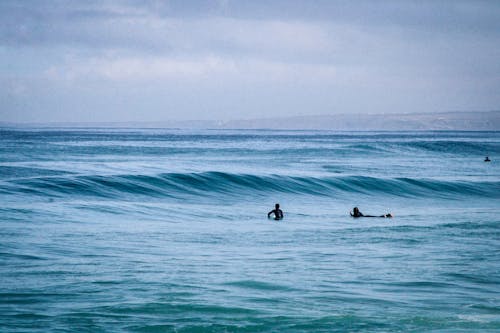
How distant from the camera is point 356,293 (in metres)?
12.1

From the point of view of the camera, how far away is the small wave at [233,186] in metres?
33.0

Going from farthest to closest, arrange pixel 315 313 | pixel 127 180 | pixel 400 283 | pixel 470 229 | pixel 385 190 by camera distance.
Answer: pixel 385 190 → pixel 127 180 → pixel 470 229 → pixel 400 283 → pixel 315 313

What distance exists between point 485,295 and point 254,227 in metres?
10.7

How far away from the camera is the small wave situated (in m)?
33.0

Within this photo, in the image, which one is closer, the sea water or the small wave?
the sea water

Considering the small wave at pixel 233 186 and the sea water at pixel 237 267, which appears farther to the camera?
the small wave at pixel 233 186

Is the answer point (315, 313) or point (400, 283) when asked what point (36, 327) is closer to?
point (315, 313)

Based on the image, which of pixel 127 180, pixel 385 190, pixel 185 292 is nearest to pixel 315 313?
pixel 185 292

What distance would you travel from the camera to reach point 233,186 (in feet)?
126

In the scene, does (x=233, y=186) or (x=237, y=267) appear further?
(x=233, y=186)

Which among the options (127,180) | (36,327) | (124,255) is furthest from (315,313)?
(127,180)

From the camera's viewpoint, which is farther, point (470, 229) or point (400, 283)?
point (470, 229)

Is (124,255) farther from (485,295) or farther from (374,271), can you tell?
(485,295)

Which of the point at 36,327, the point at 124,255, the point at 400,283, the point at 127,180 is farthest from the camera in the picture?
the point at 127,180
